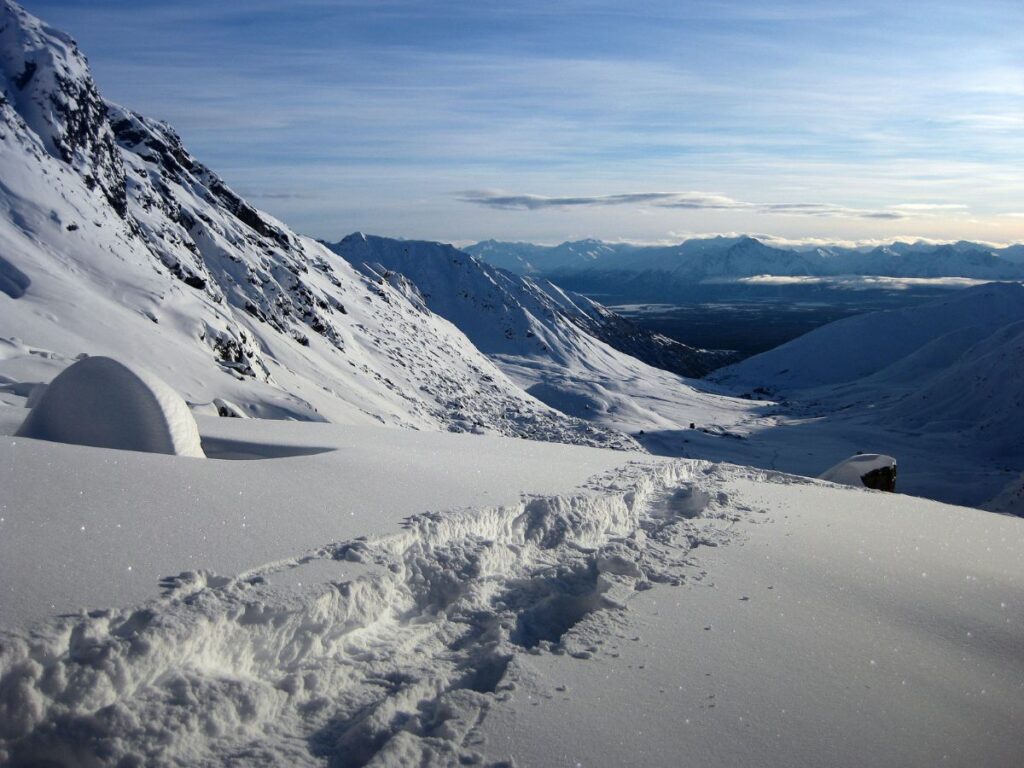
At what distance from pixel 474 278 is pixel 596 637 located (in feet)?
434

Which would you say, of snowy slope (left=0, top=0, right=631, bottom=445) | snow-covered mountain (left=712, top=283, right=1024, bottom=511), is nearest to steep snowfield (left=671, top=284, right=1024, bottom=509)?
snow-covered mountain (left=712, top=283, right=1024, bottom=511)

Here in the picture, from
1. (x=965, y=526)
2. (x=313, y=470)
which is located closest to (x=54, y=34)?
(x=313, y=470)

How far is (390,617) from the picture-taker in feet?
16.5

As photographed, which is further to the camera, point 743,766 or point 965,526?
point 965,526

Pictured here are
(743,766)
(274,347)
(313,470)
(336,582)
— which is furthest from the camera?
(274,347)

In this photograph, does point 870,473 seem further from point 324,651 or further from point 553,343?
point 553,343

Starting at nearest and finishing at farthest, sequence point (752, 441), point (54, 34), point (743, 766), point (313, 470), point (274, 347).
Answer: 1. point (743, 766)
2. point (313, 470)
3. point (54, 34)
4. point (274, 347)
5. point (752, 441)

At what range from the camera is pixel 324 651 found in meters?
4.50

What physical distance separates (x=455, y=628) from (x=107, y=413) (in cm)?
477

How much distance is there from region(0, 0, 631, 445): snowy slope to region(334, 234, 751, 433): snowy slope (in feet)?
52.8

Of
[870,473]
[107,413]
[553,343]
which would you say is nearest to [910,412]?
[870,473]

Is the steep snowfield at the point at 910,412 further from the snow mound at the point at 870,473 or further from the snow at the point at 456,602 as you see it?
the snow at the point at 456,602

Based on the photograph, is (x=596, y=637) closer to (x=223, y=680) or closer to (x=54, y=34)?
(x=223, y=680)

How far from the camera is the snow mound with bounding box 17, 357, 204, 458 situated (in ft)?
24.3
